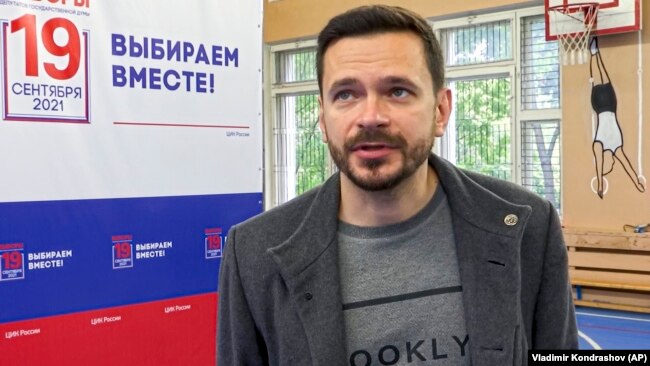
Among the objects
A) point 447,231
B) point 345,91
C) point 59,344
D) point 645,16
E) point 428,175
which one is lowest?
point 59,344

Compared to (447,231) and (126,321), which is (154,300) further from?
(447,231)

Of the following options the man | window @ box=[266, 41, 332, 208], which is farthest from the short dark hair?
window @ box=[266, 41, 332, 208]

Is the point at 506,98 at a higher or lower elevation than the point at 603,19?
lower

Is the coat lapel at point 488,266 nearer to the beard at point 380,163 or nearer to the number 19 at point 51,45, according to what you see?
the beard at point 380,163

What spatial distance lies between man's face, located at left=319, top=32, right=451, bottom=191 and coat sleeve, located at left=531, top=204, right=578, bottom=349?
0.38 meters

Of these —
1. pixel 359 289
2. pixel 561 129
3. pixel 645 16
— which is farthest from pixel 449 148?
pixel 359 289

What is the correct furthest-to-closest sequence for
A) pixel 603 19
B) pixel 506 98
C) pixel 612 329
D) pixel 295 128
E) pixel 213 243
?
pixel 295 128 < pixel 506 98 < pixel 603 19 < pixel 612 329 < pixel 213 243

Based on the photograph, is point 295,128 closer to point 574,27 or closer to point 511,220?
point 574,27

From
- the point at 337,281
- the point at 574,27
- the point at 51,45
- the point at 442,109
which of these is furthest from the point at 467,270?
the point at 574,27

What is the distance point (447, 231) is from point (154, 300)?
1.57 metres

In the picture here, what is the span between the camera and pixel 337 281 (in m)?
1.52

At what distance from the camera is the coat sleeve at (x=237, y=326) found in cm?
158

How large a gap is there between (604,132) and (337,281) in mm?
5559

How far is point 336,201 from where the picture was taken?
1.63m
